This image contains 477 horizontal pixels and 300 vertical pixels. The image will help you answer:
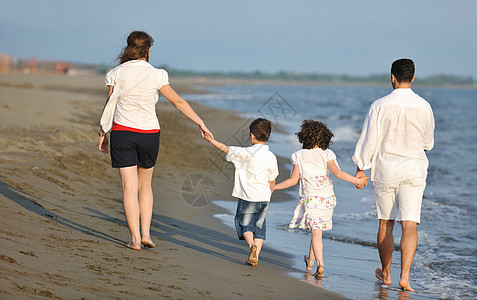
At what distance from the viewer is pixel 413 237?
4.20 meters

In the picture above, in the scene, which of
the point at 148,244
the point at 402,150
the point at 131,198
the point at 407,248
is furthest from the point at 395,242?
the point at 131,198

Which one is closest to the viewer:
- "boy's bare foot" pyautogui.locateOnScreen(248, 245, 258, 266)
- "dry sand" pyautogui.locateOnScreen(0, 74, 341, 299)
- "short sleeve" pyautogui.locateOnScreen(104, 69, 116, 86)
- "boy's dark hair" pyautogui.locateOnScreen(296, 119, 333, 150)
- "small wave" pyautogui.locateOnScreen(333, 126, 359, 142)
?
"dry sand" pyautogui.locateOnScreen(0, 74, 341, 299)

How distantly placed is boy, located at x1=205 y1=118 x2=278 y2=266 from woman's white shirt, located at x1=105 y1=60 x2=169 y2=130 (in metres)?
0.55

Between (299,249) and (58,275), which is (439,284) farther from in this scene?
(58,275)

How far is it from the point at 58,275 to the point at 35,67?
79670 millimetres

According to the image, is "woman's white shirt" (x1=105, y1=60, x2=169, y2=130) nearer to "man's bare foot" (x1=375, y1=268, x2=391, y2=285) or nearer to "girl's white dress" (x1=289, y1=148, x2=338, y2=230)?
"girl's white dress" (x1=289, y1=148, x2=338, y2=230)

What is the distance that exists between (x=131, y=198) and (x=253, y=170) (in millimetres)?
998

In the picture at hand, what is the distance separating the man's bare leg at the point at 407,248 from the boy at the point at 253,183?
108 centimetres

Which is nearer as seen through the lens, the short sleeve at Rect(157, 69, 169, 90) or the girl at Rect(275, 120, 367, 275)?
the short sleeve at Rect(157, 69, 169, 90)

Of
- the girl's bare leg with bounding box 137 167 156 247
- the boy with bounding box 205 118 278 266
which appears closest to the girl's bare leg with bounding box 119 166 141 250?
the girl's bare leg with bounding box 137 167 156 247

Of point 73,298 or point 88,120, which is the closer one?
point 73,298

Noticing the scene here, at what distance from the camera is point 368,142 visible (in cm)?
422

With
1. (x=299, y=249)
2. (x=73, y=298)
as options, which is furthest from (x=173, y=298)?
(x=299, y=249)

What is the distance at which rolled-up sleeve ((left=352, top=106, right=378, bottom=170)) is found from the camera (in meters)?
4.20
